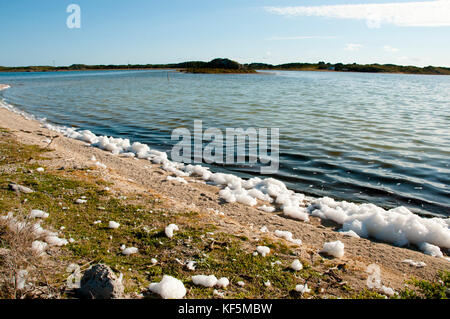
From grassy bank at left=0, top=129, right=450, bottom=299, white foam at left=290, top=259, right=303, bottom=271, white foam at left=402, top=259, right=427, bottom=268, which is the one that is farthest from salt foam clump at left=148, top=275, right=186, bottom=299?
white foam at left=402, top=259, right=427, bottom=268

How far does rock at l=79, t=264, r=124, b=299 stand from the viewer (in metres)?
3.42

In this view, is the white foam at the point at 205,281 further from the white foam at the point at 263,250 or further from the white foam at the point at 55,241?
the white foam at the point at 55,241

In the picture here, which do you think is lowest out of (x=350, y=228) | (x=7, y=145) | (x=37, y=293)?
(x=350, y=228)

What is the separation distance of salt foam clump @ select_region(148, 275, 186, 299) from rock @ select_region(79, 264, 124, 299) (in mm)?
425

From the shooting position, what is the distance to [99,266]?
3639mm

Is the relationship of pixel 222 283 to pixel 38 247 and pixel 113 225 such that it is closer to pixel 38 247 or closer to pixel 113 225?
pixel 113 225

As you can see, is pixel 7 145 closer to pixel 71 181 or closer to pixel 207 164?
pixel 71 181

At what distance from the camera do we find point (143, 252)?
4758 mm

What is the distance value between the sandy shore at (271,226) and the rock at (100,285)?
2.52 metres

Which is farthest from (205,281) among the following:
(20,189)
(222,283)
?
(20,189)

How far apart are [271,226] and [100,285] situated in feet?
13.3

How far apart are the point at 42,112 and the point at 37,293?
2720 centimetres

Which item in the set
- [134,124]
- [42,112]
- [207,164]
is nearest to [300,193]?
[207,164]

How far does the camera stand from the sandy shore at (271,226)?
5082mm
